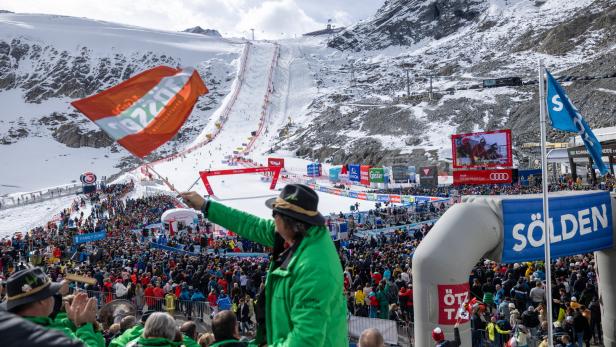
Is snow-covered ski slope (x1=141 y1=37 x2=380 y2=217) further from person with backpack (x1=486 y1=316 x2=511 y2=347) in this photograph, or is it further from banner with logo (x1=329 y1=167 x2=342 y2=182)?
person with backpack (x1=486 y1=316 x2=511 y2=347)

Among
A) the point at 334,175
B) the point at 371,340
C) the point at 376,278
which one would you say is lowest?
the point at 376,278

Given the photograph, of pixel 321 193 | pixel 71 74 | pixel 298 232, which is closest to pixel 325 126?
pixel 321 193

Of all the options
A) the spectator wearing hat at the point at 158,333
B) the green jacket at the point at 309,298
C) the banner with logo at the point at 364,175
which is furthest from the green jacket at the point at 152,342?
the banner with logo at the point at 364,175

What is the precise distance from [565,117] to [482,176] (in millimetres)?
21518

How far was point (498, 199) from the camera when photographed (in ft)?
26.2

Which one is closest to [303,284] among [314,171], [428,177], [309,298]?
[309,298]

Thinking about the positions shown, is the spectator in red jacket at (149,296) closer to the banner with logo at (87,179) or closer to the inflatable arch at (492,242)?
the inflatable arch at (492,242)

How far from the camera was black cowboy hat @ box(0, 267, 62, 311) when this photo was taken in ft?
9.72

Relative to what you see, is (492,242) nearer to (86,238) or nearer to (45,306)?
(45,306)

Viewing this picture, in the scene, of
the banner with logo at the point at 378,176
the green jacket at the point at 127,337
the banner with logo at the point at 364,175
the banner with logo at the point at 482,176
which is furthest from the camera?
the banner with logo at the point at 364,175

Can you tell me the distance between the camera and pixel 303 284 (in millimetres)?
2600

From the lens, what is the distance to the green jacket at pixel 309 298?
99.3 inches

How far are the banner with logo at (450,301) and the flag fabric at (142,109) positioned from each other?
442cm

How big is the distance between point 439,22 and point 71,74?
8826 centimetres
